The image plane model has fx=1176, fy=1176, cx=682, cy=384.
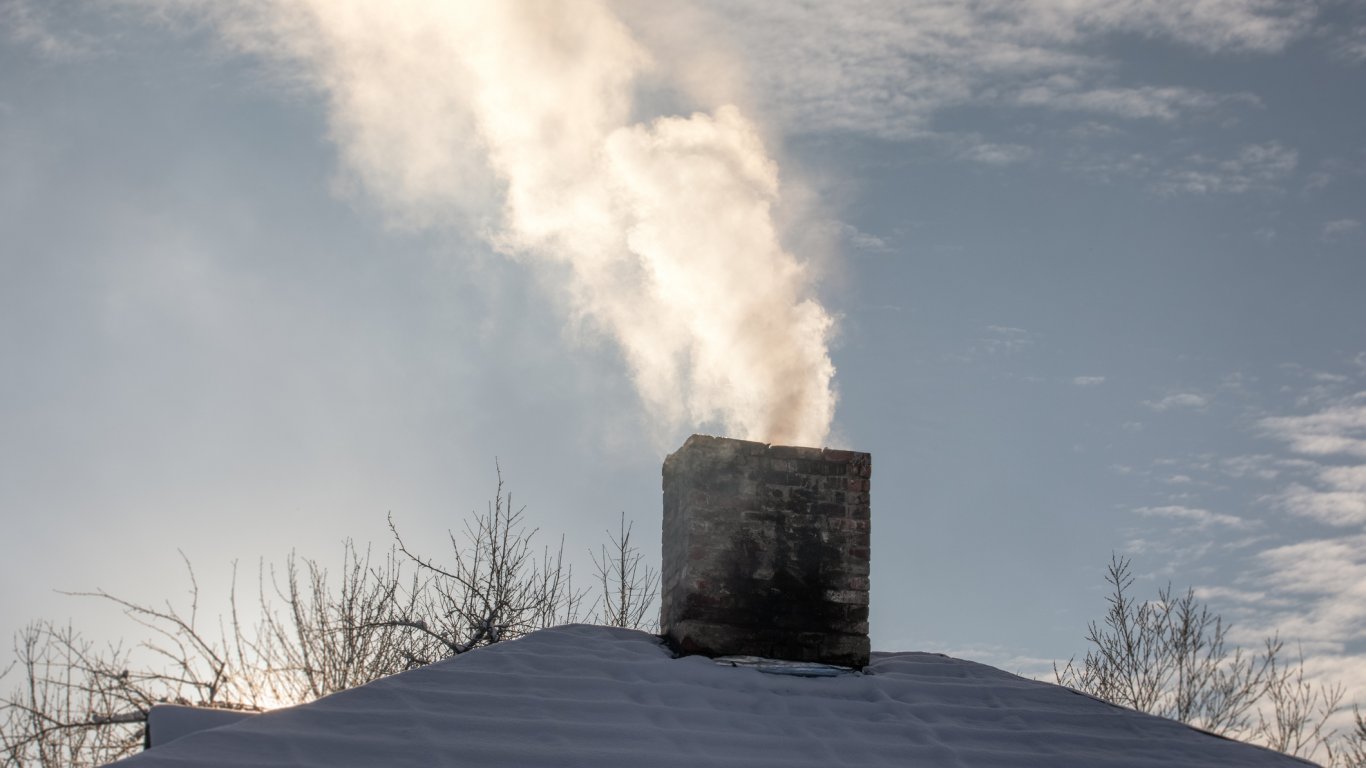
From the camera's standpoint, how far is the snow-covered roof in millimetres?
4582

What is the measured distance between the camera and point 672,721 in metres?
5.23

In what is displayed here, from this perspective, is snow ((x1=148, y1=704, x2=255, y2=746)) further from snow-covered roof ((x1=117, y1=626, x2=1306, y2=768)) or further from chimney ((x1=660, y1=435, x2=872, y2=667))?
chimney ((x1=660, y1=435, x2=872, y2=667))

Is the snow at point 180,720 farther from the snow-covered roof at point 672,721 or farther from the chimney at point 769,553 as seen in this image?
the chimney at point 769,553

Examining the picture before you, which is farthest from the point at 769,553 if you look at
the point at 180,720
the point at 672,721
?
the point at 180,720

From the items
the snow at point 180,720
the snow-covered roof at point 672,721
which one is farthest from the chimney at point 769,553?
the snow at point 180,720

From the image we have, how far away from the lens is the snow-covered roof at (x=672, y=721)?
458 centimetres

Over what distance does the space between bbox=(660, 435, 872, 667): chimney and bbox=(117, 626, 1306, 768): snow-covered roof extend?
0.97 ft

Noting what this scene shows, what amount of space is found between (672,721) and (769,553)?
4.90 ft

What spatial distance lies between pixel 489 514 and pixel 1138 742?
12.0 metres

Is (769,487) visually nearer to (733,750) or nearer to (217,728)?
(733,750)

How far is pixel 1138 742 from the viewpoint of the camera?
5.86 meters

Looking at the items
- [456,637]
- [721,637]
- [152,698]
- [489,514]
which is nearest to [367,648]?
[456,637]

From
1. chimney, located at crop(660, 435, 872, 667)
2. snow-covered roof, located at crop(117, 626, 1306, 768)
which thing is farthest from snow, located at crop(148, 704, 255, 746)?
chimney, located at crop(660, 435, 872, 667)

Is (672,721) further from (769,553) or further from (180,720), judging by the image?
(180,720)
